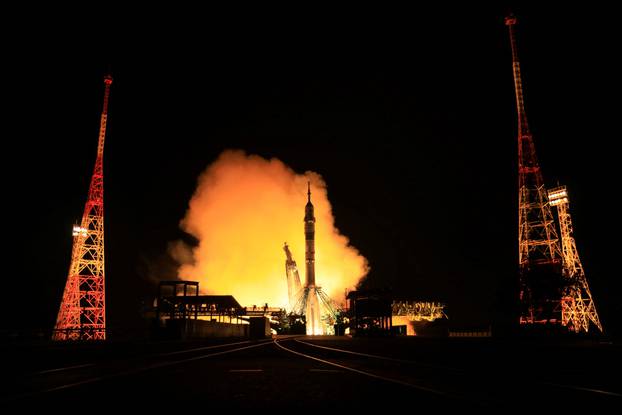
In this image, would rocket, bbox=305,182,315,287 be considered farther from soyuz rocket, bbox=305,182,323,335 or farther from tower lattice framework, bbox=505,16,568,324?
tower lattice framework, bbox=505,16,568,324

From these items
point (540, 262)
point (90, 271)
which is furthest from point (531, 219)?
point (90, 271)

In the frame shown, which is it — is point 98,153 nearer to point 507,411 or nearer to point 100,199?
point 100,199

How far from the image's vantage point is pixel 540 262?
68.4 meters

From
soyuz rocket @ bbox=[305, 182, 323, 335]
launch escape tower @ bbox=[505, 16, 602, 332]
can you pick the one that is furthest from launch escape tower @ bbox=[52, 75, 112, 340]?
soyuz rocket @ bbox=[305, 182, 323, 335]

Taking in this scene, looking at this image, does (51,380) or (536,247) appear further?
(536,247)

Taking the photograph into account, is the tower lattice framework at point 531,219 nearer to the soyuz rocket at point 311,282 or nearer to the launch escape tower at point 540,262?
the launch escape tower at point 540,262

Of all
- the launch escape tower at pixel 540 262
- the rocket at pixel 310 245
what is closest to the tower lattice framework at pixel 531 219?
the launch escape tower at pixel 540 262

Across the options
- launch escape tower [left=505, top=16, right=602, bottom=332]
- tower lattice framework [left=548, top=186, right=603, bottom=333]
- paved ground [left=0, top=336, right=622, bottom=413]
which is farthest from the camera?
tower lattice framework [left=548, top=186, right=603, bottom=333]

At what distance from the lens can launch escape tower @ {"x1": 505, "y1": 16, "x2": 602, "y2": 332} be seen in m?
60.8

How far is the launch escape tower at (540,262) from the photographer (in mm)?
60781

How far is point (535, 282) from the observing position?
200 ft

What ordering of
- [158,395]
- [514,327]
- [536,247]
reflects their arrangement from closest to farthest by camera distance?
[158,395] < [514,327] < [536,247]

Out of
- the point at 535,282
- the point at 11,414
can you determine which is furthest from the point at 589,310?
the point at 11,414

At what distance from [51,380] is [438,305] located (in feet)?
451
